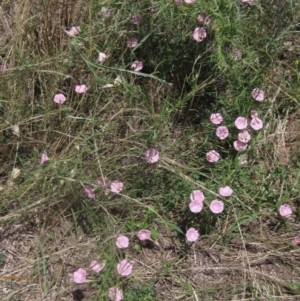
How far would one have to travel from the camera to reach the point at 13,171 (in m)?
2.23

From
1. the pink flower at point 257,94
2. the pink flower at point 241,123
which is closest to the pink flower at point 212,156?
the pink flower at point 241,123

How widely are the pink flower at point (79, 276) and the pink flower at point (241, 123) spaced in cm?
82

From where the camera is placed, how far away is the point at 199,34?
2.31m

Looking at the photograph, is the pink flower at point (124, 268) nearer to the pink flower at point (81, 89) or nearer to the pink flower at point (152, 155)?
the pink flower at point (152, 155)

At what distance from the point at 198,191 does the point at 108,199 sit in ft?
1.10

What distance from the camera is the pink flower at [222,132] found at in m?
2.35

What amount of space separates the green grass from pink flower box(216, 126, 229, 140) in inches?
1.4

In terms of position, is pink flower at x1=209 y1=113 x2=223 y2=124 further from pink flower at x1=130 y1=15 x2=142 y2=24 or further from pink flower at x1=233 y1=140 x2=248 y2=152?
pink flower at x1=130 y1=15 x2=142 y2=24

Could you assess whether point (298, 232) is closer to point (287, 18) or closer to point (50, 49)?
point (287, 18)

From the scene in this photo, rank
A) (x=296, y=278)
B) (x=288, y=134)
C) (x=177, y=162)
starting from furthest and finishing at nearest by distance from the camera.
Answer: (x=288, y=134), (x=177, y=162), (x=296, y=278)

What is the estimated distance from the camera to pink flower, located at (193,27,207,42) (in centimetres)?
230

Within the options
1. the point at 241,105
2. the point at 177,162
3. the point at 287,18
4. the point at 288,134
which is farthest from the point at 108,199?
the point at 287,18

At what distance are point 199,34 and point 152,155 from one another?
1.65 ft

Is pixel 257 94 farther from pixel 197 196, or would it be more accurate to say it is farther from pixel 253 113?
pixel 197 196
